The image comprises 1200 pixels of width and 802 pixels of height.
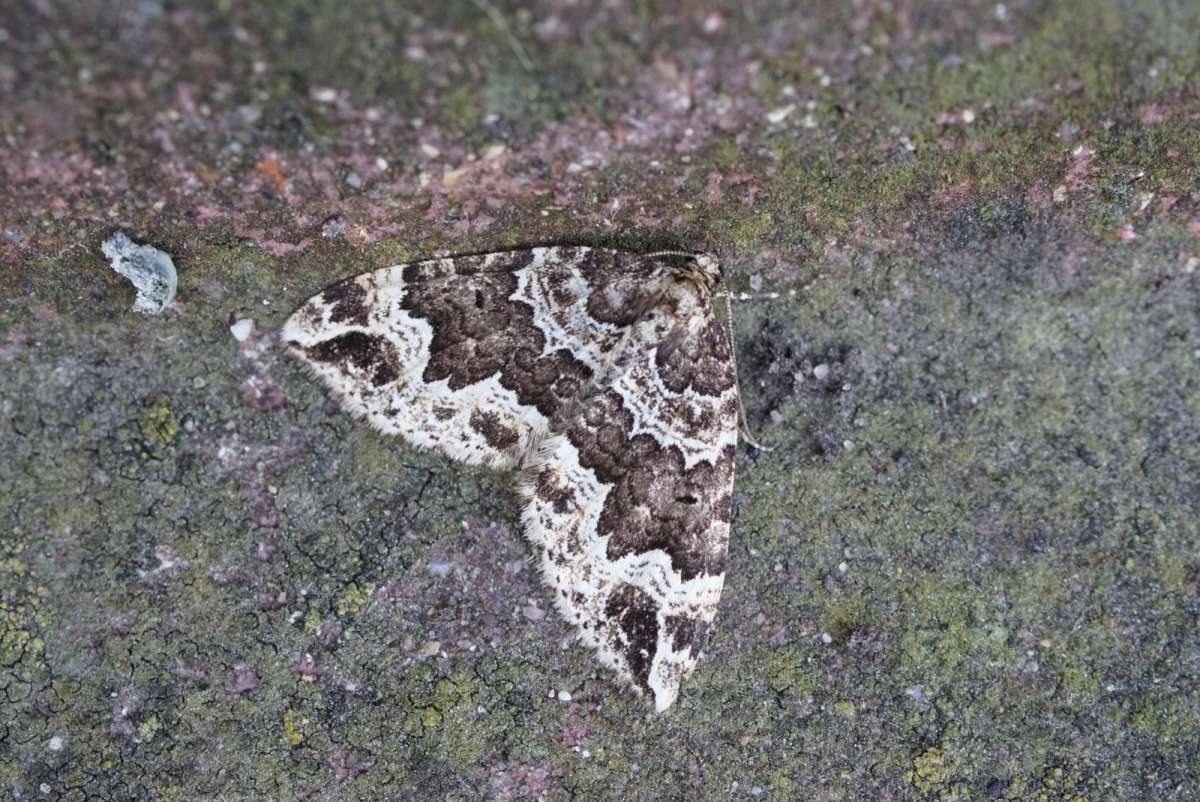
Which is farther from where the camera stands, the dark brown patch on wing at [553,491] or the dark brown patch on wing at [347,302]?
the dark brown patch on wing at [553,491]

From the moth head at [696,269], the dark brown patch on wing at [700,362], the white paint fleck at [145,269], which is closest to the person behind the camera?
the white paint fleck at [145,269]

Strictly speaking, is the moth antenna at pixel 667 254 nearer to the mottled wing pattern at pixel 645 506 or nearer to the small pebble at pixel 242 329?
the mottled wing pattern at pixel 645 506

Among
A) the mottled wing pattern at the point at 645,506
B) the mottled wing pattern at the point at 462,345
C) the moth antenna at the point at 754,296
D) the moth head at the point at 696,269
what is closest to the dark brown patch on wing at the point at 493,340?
the mottled wing pattern at the point at 462,345

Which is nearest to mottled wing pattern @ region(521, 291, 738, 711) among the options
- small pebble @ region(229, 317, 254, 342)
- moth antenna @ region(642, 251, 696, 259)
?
moth antenna @ region(642, 251, 696, 259)

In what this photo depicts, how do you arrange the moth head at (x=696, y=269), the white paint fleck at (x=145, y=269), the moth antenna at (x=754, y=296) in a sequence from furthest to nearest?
the moth antenna at (x=754, y=296) < the moth head at (x=696, y=269) < the white paint fleck at (x=145, y=269)

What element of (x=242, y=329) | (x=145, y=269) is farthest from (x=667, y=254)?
(x=145, y=269)

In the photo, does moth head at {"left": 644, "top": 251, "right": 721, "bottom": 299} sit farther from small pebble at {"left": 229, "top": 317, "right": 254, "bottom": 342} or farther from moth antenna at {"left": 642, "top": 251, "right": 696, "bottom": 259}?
small pebble at {"left": 229, "top": 317, "right": 254, "bottom": 342}

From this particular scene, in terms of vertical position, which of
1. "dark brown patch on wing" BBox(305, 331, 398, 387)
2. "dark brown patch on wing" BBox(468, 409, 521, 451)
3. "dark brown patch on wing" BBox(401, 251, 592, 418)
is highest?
"dark brown patch on wing" BBox(401, 251, 592, 418)

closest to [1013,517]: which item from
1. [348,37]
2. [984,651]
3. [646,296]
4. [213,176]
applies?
[984,651]
